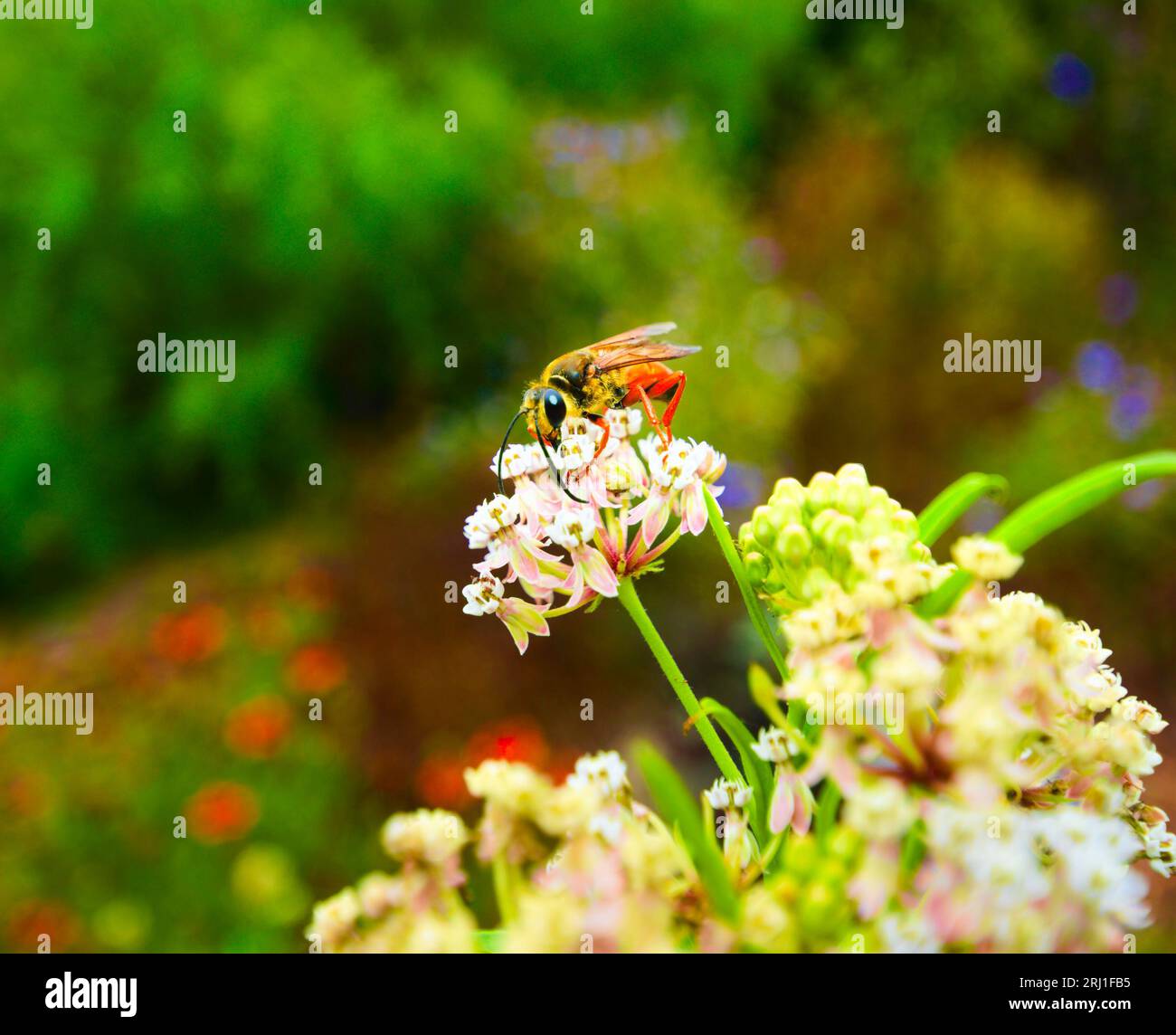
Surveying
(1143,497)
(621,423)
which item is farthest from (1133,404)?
(621,423)

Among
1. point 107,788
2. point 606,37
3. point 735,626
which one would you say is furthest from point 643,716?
point 606,37

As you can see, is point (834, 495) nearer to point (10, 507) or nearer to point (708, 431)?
point (708, 431)

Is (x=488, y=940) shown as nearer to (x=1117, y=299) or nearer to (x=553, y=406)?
(x=553, y=406)

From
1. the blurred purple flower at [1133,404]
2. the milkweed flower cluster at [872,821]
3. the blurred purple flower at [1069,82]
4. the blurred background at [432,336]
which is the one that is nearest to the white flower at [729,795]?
the milkweed flower cluster at [872,821]

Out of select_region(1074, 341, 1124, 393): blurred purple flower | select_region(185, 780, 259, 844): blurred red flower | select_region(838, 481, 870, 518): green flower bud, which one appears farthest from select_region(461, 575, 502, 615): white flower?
select_region(1074, 341, 1124, 393): blurred purple flower

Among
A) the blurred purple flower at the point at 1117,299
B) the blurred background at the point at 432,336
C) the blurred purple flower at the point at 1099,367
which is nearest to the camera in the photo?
the blurred background at the point at 432,336

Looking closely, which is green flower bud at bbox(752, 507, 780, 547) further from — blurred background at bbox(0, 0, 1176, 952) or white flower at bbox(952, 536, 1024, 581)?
blurred background at bbox(0, 0, 1176, 952)

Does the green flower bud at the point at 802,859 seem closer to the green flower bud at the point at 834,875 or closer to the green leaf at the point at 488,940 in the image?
the green flower bud at the point at 834,875
